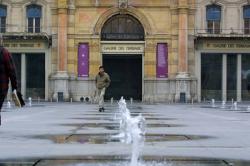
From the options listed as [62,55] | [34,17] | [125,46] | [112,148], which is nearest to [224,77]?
[125,46]

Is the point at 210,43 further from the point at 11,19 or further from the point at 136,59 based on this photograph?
the point at 11,19

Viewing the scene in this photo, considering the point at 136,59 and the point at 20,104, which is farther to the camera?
the point at 136,59

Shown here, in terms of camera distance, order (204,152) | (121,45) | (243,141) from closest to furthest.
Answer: (204,152)
(243,141)
(121,45)

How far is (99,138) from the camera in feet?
43.8

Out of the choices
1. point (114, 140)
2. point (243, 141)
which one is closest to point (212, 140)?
point (243, 141)

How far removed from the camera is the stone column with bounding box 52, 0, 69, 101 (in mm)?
54781

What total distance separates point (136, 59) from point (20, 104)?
4611cm

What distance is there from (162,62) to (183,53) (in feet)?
6.41

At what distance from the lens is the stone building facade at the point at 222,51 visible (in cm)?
5538

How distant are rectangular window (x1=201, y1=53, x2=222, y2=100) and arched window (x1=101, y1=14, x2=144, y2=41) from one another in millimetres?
5948

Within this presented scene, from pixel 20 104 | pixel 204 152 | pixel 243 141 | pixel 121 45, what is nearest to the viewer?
pixel 204 152

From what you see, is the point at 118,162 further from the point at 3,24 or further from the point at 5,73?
the point at 3,24

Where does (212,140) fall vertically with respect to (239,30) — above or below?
below

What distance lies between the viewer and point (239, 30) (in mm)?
55531
